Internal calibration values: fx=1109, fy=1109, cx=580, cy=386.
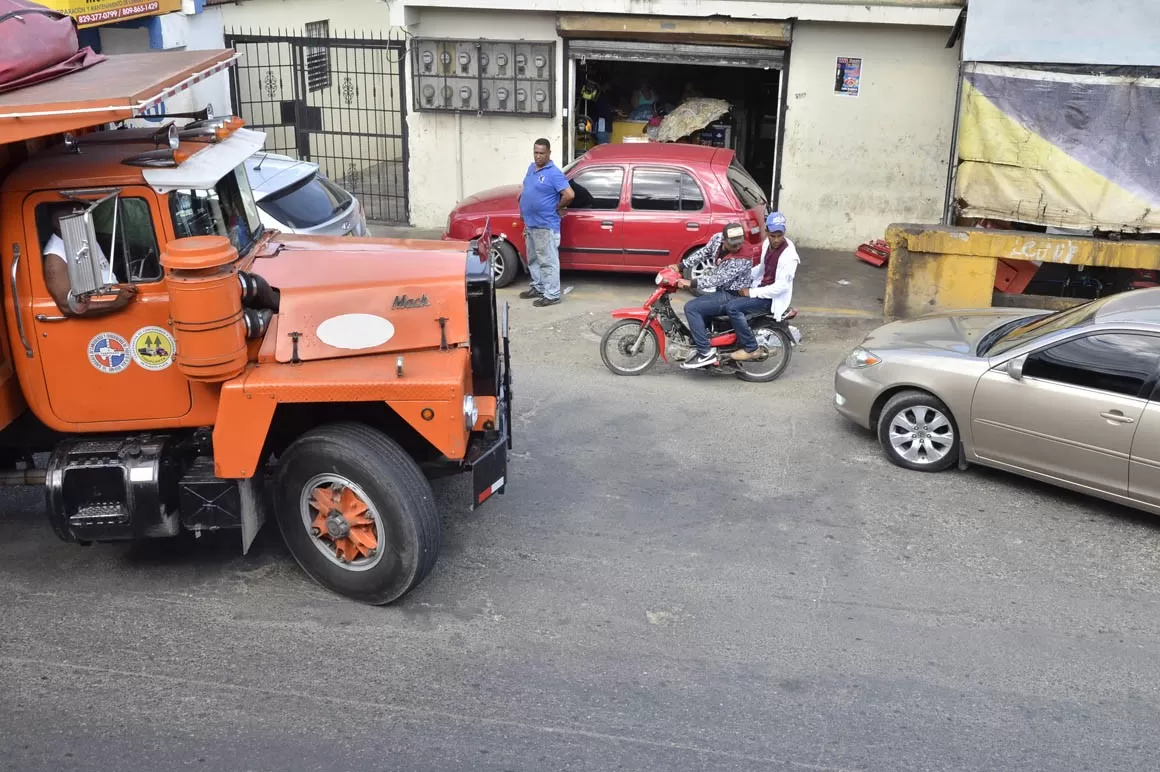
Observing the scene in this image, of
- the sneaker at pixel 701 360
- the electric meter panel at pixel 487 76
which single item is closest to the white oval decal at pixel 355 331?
the sneaker at pixel 701 360

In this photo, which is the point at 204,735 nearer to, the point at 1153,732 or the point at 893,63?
the point at 1153,732

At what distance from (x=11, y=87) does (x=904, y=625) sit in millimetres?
5369

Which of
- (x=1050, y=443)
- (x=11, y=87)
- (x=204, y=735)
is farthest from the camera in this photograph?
(x=1050, y=443)

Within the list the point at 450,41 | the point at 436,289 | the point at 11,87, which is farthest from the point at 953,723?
the point at 450,41

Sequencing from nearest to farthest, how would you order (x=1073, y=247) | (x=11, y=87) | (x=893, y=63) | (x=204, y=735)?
(x=204, y=735), (x=11, y=87), (x=1073, y=247), (x=893, y=63)

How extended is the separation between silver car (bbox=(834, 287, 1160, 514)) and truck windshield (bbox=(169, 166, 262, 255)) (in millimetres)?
4468

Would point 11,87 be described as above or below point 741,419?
above

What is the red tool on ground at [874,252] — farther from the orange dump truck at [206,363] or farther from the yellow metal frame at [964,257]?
the orange dump truck at [206,363]

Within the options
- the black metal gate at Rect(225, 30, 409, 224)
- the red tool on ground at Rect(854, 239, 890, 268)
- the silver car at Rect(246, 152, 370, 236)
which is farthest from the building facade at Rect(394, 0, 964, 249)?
the silver car at Rect(246, 152, 370, 236)

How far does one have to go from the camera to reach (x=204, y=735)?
16.1 ft

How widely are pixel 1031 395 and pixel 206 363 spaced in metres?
5.17

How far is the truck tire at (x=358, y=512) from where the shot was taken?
5574 mm

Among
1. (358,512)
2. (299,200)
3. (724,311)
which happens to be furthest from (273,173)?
(358,512)

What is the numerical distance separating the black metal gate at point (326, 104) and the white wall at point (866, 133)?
17.6ft
